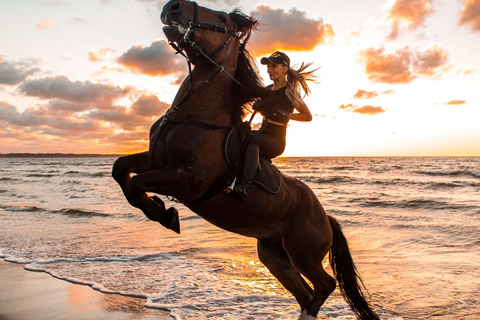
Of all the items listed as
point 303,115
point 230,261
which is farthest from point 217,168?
point 230,261

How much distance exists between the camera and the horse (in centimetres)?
345

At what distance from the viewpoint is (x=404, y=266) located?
23.0ft

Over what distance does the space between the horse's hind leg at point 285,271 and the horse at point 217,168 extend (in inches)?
0.4

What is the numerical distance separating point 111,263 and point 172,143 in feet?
16.3

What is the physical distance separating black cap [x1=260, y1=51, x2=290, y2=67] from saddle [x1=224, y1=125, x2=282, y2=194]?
74 centimetres

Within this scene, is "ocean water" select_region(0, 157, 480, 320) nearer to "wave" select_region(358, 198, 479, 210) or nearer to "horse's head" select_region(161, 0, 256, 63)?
"wave" select_region(358, 198, 479, 210)

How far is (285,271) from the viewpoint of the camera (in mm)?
4422

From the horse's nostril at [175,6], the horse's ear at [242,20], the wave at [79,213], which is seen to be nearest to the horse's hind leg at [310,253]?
the horse's ear at [242,20]

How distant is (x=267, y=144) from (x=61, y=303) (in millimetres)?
3708

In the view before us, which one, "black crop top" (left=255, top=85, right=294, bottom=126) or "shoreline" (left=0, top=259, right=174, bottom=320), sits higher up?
"black crop top" (left=255, top=85, right=294, bottom=126)

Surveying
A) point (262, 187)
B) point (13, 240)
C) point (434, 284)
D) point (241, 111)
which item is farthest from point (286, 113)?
point (13, 240)

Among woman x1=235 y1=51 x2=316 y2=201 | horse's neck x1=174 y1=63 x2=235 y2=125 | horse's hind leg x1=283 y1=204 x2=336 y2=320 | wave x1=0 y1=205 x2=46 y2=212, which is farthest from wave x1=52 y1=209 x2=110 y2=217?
woman x1=235 y1=51 x2=316 y2=201

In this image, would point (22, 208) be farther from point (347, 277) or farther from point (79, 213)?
point (347, 277)

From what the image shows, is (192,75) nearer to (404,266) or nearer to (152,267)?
(152,267)
